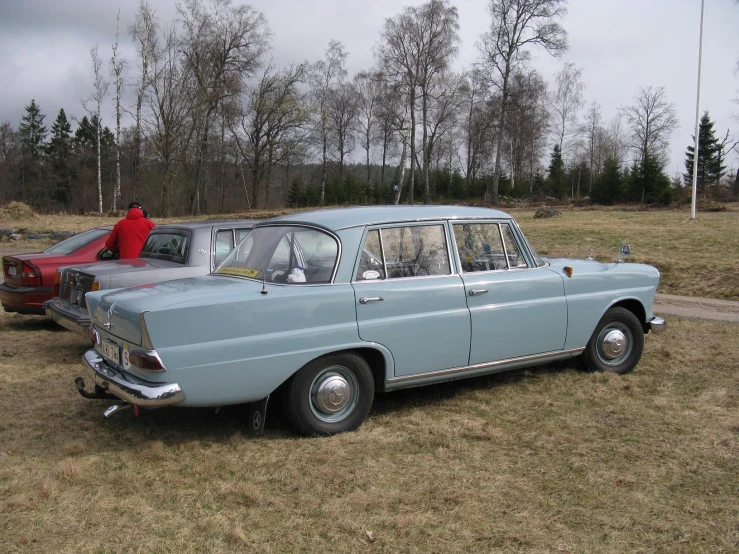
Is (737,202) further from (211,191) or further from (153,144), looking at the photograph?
(211,191)

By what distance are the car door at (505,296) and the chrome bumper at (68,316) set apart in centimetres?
391

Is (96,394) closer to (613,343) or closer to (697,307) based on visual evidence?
(613,343)

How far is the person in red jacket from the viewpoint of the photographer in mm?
8237

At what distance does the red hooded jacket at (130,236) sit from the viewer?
823 cm

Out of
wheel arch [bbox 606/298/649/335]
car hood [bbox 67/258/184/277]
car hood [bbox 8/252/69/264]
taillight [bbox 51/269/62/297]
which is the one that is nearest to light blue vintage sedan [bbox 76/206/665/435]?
wheel arch [bbox 606/298/649/335]

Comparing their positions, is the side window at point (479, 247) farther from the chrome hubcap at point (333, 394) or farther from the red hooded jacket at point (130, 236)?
the red hooded jacket at point (130, 236)

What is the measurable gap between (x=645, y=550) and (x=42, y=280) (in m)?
7.53

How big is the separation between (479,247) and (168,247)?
3930 millimetres

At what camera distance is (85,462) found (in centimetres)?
388

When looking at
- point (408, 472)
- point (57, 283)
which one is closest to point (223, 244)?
point (57, 283)

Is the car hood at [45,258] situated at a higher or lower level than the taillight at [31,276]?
higher

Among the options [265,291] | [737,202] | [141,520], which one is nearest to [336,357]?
[265,291]

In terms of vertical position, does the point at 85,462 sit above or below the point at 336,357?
below

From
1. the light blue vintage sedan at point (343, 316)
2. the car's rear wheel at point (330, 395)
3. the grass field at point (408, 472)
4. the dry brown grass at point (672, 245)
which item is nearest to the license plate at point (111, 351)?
the light blue vintage sedan at point (343, 316)
